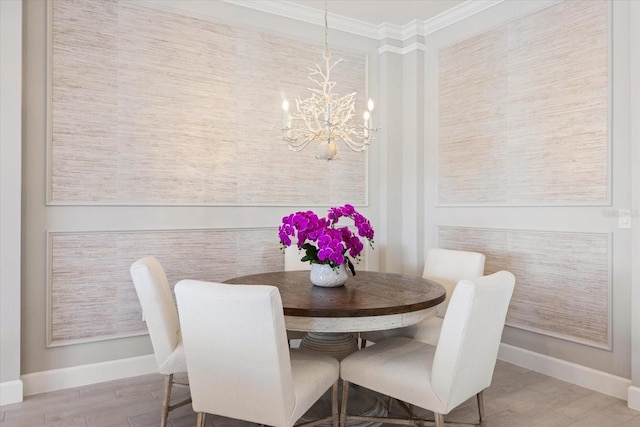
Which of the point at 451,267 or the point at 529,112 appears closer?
the point at 451,267

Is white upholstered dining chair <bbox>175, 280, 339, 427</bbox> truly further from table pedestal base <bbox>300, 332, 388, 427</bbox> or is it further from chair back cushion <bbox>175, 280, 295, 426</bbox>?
table pedestal base <bbox>300, 332, 388, 427</bbox>

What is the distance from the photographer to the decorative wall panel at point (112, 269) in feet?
9.51

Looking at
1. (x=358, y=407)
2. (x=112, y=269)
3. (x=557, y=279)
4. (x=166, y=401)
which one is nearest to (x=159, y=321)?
(x=166, y=401)

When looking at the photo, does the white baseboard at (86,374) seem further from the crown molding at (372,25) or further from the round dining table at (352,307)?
the crown molding at (372,25)

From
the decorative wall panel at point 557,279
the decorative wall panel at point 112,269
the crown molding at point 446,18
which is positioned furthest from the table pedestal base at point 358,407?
the crown molding at point 446,18

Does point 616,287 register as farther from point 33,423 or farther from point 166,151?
point 33,423

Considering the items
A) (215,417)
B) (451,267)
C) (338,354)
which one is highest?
(451,267)

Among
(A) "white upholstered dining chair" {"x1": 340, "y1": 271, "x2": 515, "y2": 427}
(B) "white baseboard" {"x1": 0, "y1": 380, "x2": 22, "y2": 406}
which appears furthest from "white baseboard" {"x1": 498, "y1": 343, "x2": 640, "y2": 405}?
(B) "white baseboard" {"x1": 0, "y1": 380, "x2": 22, "y2": 406}

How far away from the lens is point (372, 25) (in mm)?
4090

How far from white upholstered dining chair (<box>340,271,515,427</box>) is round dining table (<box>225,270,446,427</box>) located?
0.21 meters

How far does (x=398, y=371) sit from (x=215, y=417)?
114cm

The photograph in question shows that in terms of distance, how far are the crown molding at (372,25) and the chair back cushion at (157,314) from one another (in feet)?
7.68

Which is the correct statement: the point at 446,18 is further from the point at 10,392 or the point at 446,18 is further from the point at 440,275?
the point at 10,392

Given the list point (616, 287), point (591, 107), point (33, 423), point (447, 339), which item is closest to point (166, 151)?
point (33, 423)
